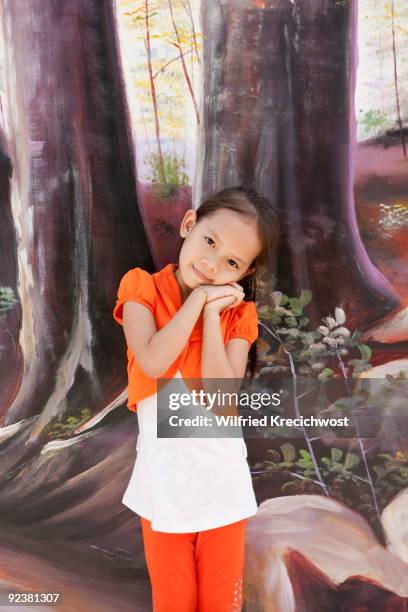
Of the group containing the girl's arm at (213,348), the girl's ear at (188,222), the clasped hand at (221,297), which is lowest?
the girl's arm at (213,348)

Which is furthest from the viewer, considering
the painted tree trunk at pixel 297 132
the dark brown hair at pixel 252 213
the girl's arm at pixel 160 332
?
the painted tree trunk at pixel 297 132

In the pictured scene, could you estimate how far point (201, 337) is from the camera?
128cm

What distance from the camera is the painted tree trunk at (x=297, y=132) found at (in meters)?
1.53

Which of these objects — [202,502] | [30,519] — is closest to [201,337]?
[202,502]

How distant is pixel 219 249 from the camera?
125 cm

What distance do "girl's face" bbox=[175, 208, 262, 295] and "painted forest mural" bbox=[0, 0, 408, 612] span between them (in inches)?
11.7

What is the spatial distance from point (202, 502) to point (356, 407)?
0.57 metres

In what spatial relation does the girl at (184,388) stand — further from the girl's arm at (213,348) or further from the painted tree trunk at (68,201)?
the painted tree trunk at (68,201)

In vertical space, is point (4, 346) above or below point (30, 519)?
above

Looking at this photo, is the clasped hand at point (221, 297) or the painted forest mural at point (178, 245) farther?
the painted forest mural at point (178, 245)

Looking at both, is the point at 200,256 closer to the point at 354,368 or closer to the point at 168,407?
the point at 168,407

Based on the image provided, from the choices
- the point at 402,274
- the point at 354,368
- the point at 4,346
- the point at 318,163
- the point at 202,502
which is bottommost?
the point at 202,502

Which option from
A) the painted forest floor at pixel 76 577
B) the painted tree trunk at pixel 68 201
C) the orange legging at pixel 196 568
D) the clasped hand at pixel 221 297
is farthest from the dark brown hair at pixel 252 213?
the painted forest floor at pixel 76 577

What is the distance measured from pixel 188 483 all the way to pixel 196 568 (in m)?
0.21
